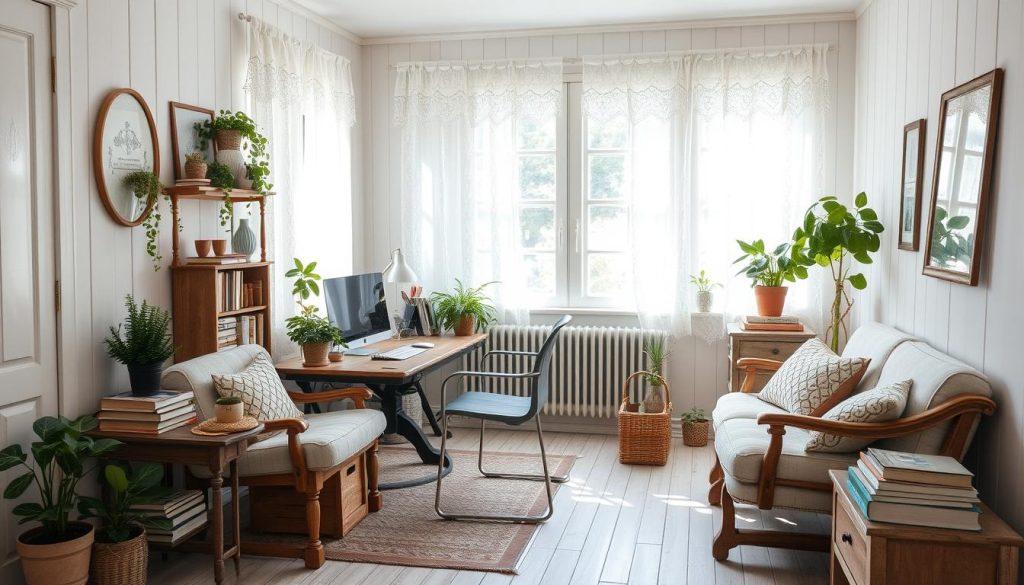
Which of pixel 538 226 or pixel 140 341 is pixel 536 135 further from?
pixel 140 341

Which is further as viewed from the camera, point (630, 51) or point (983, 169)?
point (630, 51)

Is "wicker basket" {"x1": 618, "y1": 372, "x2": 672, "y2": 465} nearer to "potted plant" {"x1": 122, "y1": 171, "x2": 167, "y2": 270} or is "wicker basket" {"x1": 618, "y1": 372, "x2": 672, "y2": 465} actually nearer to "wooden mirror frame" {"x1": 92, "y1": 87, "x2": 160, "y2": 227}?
"potted plant" {"x1": 122, "y1": 171, "x2": 167, "y2": 270}

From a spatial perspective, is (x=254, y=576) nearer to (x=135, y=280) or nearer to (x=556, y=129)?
(x=135, y=280)

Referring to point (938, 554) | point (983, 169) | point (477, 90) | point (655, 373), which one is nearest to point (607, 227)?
point (655, 373)

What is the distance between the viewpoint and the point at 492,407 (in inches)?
157

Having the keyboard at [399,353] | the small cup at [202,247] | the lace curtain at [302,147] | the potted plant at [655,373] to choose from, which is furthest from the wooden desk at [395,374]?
the potted plant at [655,373]

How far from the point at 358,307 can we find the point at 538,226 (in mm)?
1462

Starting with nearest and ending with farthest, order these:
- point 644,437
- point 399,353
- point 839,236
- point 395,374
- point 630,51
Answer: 1. point 395,374
2. point 839,236
3. point 399,353
4. point 644,437
5. point 630,51

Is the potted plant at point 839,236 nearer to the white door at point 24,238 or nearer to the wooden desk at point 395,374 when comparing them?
the wooden desk at point 395,374

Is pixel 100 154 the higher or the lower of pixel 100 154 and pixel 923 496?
the higher

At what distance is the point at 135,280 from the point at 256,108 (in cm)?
122

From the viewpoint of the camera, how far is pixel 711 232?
17.2 feet

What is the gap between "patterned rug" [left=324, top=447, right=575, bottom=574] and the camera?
3.44 metres

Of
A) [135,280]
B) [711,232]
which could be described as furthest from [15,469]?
[711,232]
